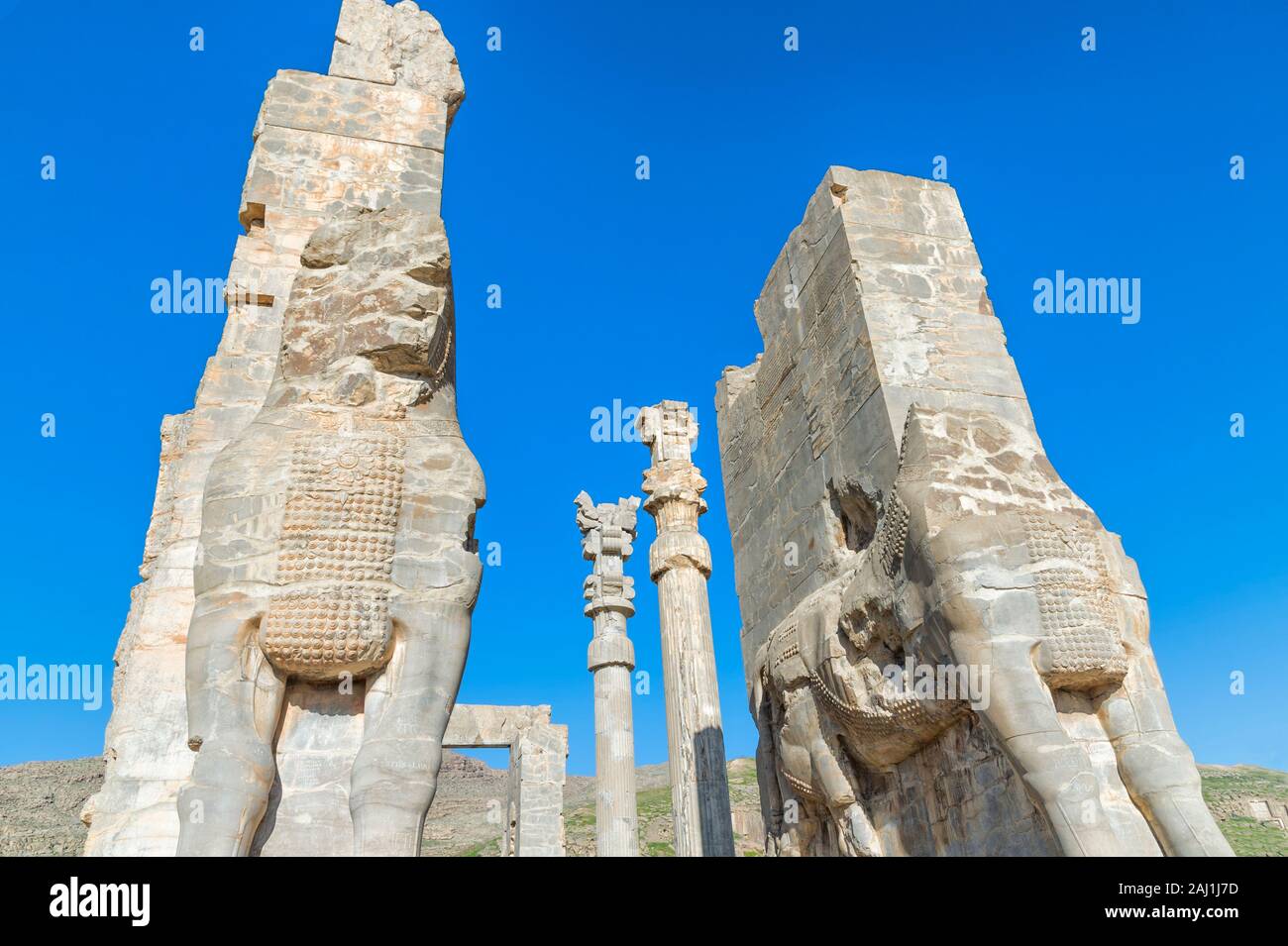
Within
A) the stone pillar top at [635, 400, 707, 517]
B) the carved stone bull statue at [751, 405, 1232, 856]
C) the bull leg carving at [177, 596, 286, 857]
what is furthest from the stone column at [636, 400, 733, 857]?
the bull leg carving at [177, 596, 286, 857]

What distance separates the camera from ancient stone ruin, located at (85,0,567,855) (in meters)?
3.17

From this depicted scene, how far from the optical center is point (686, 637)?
35.0 ft

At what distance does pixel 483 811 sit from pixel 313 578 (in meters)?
27.6

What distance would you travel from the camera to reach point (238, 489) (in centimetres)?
347

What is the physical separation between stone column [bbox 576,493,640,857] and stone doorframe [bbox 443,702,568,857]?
2305mm

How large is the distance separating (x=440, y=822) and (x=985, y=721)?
26.3m

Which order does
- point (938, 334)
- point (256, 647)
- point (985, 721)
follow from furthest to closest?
point (938, 334) → point (985, 721) → point (256, 647)

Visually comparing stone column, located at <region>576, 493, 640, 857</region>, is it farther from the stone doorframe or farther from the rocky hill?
the rocky hill

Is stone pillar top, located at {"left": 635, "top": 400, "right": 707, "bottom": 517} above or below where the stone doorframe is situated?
above


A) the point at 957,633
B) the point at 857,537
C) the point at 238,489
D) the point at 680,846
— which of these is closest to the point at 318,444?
the point at 238,489

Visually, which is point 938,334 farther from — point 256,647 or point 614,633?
point 614,633
